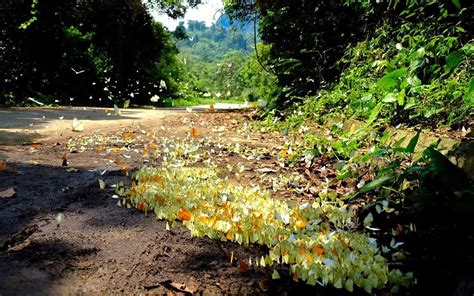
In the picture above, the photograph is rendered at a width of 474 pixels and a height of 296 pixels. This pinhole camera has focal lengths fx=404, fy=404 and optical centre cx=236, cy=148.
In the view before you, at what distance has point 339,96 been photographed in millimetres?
5027

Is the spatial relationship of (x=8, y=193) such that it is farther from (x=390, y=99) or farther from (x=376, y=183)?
(x=390, y=99)

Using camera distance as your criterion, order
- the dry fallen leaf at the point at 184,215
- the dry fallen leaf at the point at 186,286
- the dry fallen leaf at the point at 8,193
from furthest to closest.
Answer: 1. the dry fallen leaf at the point at 8,193
2. the dry fallen leaf at the point at 184,215
3. the dry fallen leaf at the point at 186,286

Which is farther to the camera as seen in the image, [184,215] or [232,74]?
[232,74]

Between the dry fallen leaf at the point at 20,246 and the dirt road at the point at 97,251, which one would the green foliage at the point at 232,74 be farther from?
the dry fallen leaf at the point at 20,246

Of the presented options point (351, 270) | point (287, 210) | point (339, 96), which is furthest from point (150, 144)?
point (351, 270)

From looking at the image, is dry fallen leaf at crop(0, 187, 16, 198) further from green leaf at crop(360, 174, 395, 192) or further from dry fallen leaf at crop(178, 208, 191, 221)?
green leaf at crop(360, 174, 395, 192)

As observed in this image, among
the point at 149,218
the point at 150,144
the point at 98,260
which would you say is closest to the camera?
the point at 98,260

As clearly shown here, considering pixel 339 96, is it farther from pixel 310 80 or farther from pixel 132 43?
pixel 132 43

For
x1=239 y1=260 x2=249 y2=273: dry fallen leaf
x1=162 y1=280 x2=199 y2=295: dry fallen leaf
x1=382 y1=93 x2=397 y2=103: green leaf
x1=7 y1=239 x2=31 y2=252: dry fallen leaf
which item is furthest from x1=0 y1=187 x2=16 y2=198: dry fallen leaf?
x1=382 y1=93 x2=397 y2=103: green leaf

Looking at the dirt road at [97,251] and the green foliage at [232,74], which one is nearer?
the dirt road at [97,251]

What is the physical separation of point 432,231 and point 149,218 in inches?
56.6

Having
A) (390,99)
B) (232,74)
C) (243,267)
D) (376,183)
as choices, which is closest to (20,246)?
(243,267)

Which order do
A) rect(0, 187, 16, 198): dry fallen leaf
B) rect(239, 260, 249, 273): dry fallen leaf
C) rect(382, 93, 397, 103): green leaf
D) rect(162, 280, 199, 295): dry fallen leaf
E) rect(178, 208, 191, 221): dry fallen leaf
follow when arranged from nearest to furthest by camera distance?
rect(162, 280, 199, 295): dry fallen leaf < rect(239, 260, 249, 273): dry fallen leaf < rect(178, 208, 191, 221): dry fallen leaf < rect(0, 187, 16, 198): dry fallen leaf < rect(382, 93, 397, 103): green leaf

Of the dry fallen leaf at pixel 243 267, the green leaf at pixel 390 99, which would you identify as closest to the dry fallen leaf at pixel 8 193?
the dry fallen leaf at pixel 243 267
